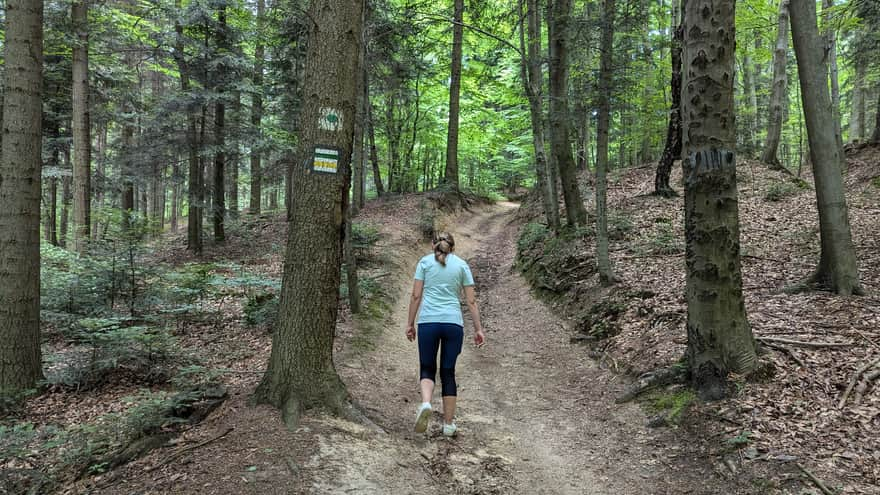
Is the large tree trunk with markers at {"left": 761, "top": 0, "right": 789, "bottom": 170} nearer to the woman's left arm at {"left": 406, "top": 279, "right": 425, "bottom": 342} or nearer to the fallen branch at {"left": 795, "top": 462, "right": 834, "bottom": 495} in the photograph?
the fallen branch at {"left": 795, "top": 462, "right": 834, "bottom": 495}

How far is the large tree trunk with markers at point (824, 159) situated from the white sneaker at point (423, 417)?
5.55m

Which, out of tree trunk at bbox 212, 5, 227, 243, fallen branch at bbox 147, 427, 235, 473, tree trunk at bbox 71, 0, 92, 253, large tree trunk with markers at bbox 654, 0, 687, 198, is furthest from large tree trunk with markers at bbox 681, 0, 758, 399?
tree trunk at bbox 71, 0, 92, 253

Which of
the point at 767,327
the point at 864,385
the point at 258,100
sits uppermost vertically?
the point at 258,100

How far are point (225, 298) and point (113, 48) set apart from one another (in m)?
10.8

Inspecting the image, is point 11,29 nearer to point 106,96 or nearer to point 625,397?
point 625,397

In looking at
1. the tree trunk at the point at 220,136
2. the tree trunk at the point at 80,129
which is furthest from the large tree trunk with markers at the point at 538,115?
the tree trunk at the point at 80,129

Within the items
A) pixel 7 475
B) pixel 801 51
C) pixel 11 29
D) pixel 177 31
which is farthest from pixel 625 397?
pixel 177 31

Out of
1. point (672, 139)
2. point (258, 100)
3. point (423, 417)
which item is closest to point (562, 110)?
point (672, 139)

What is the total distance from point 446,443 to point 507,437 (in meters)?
0.73

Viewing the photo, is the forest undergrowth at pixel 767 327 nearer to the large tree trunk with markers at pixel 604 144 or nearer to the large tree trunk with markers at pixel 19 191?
the large tree trunk with markers at pixel 604 144

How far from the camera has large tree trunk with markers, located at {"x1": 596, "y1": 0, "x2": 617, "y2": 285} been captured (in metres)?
8.93

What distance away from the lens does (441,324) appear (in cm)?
468

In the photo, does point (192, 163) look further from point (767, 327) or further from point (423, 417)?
point (767, 327)

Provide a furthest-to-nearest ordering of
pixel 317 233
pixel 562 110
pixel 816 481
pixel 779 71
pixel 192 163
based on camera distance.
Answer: pixel 192 163 → pixel 779 71 → pixel 562 110 → pixel 317 233 → pixel 816 481
